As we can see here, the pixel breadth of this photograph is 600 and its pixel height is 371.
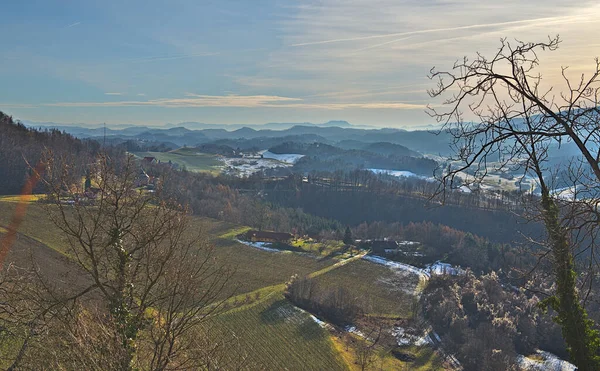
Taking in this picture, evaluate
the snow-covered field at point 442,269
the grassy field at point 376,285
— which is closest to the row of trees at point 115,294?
the grassy field at point 376,285

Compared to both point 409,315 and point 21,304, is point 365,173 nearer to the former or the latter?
point 409,315

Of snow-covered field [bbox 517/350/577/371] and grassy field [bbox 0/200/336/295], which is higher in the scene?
grassy field [bbox 0/200/336/295]

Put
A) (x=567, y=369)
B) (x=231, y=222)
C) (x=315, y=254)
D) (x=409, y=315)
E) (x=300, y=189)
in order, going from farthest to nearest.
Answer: (x=300, y=189), (x=231, y=222), (x=315, y=254), (x=409, y=315), (x=567, y=369)

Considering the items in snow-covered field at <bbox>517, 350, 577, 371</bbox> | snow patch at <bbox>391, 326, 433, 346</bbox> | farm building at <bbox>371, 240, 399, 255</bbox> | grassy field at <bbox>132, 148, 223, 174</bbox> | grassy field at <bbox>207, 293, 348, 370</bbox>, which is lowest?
snow-covered field at <bbox>517, 350, 577, 371</bbox>

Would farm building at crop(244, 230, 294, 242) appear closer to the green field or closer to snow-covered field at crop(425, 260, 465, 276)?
the green field

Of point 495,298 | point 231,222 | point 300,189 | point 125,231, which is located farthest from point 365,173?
point 125,231

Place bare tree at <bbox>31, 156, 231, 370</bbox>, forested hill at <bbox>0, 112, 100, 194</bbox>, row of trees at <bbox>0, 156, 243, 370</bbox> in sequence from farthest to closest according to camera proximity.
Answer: forested hill at <bbox>0, 112, 100, 194</bbox> → bare tree at <bbox>31, 156, 231, 370</bbox> → row of trees at <bbox>0, 156, 243, 370</bbox>

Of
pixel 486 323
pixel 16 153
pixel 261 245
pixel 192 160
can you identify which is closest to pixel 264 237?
pixel 261 245

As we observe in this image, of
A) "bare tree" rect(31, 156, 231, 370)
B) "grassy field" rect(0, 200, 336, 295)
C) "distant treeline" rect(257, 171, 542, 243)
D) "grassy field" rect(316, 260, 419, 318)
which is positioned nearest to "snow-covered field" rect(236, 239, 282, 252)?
"grassy field" rect(0, 200, 336, 295)
